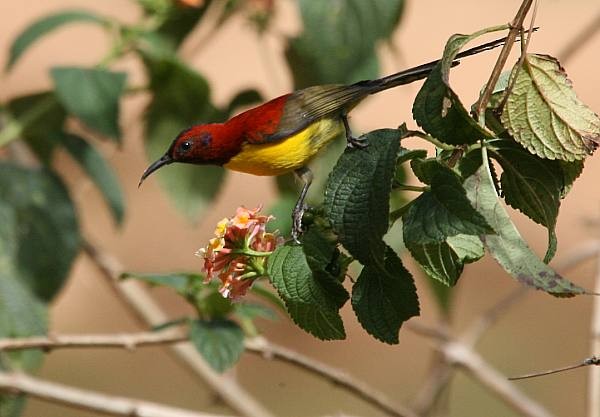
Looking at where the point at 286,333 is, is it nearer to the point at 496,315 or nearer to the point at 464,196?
the point at 496,315

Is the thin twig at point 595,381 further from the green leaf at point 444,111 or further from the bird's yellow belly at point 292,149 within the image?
the green leaf at point 444,111

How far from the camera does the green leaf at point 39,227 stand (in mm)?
1776

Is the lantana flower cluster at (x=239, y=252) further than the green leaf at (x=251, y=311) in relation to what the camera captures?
No

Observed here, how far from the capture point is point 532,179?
0.81 m

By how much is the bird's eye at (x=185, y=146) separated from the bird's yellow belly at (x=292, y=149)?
0.22 feet

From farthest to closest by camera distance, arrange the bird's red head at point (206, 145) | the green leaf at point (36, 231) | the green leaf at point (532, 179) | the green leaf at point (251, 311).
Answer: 1. the green leaf at point (36, 231)
2. the green leaf at point (251, 311)
3. the bird's red head at point (206, 145)
4. the green leaf at point (532, 179)

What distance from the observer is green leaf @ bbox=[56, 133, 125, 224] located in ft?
5.94

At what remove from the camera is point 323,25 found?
164 cm

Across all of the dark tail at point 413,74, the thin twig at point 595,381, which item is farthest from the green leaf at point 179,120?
the dark tail at point 413,74

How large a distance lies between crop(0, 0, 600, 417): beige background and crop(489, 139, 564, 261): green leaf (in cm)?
168

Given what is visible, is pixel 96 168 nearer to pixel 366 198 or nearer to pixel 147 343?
pixel 147 343

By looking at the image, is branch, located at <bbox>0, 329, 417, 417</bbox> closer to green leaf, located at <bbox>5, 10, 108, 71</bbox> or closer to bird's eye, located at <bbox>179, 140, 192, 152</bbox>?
bird's eye, located at <bbox>179, 140, 192, 152</bbox>

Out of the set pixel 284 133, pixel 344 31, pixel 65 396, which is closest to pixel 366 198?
pixel 284 133

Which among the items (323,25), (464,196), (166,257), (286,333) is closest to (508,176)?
(464,196)
